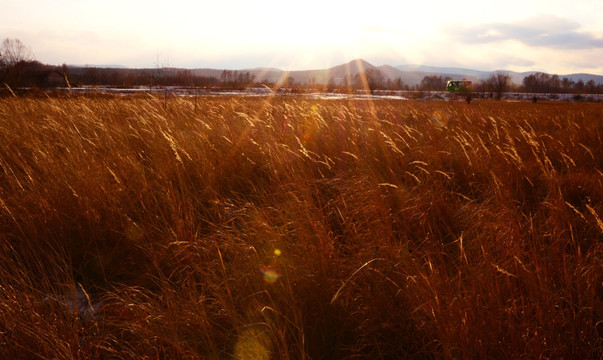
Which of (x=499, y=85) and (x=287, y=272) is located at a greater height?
(x=499, y=85)

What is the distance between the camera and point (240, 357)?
1.42m

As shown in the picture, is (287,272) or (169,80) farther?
(169,80)

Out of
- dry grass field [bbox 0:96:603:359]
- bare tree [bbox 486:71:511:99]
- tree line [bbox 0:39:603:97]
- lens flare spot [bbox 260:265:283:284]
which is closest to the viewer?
dry grass field [bbox 0:96:603:359]

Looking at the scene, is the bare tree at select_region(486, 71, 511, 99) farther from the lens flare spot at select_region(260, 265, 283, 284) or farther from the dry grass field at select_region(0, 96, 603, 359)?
the lens flare spot at select_region(260, 265, 283, 284)

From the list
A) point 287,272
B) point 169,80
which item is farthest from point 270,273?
point 169,80

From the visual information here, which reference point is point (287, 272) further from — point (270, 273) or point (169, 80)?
point (169, 80)

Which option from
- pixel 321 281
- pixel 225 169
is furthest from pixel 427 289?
pixel 225 169

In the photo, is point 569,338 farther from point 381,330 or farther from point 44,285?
point 44,285

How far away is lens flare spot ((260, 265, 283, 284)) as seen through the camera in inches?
68.4

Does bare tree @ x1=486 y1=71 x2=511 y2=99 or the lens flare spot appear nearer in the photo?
the lens flare spot

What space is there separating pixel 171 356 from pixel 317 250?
0.80 metres

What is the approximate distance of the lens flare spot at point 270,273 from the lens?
68.4 inches

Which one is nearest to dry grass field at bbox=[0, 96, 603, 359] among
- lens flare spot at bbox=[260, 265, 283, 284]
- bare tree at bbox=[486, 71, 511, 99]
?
lens flare spot at bbox=[260, 265, 283, 284]

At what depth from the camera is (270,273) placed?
1.78m
